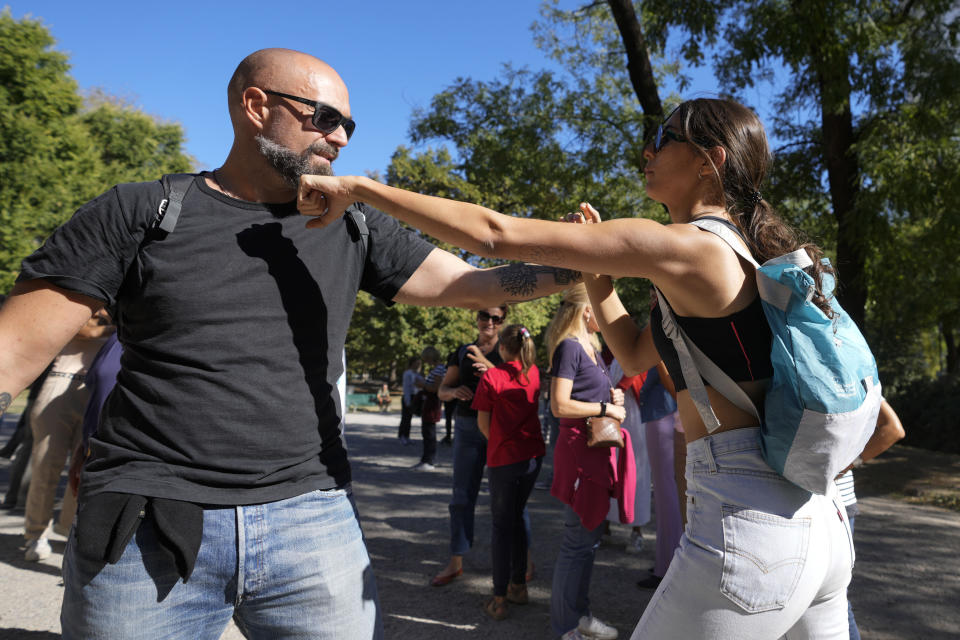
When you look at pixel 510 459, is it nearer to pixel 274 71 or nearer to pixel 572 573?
pixel 572 573

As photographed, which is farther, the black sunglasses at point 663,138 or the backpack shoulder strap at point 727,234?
the black sunglasses at point 663,138

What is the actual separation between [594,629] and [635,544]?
2480 millimetres

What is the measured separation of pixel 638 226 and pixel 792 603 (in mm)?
977

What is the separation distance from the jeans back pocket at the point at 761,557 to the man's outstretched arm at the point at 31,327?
65.9 inches

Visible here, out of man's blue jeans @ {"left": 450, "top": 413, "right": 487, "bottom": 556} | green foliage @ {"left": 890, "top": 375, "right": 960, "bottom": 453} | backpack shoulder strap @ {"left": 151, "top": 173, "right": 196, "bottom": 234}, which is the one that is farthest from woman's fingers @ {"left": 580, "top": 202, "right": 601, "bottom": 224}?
green foliage @ {"left": 890, "top": 375, "right": 960, "bottom": 453}

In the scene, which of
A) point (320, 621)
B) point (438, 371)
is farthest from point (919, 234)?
point (320, 621)

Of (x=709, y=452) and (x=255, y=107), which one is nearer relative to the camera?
(x=709, y=452)

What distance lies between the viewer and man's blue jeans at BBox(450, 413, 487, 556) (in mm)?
5375

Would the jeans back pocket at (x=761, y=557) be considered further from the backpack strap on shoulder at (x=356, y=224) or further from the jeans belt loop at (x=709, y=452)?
the backpack strap on shoulder at (x=356, y=224)

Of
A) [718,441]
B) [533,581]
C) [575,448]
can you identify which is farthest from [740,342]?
[533,581]

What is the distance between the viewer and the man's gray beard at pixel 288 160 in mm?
2072

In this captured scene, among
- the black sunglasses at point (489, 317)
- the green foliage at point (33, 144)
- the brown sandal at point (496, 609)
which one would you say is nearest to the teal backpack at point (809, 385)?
the brown sandal at point (496, 609)

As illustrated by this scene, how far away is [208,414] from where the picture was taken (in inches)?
69.4

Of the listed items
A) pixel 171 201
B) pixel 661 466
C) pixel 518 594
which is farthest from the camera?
pixel 661 466
